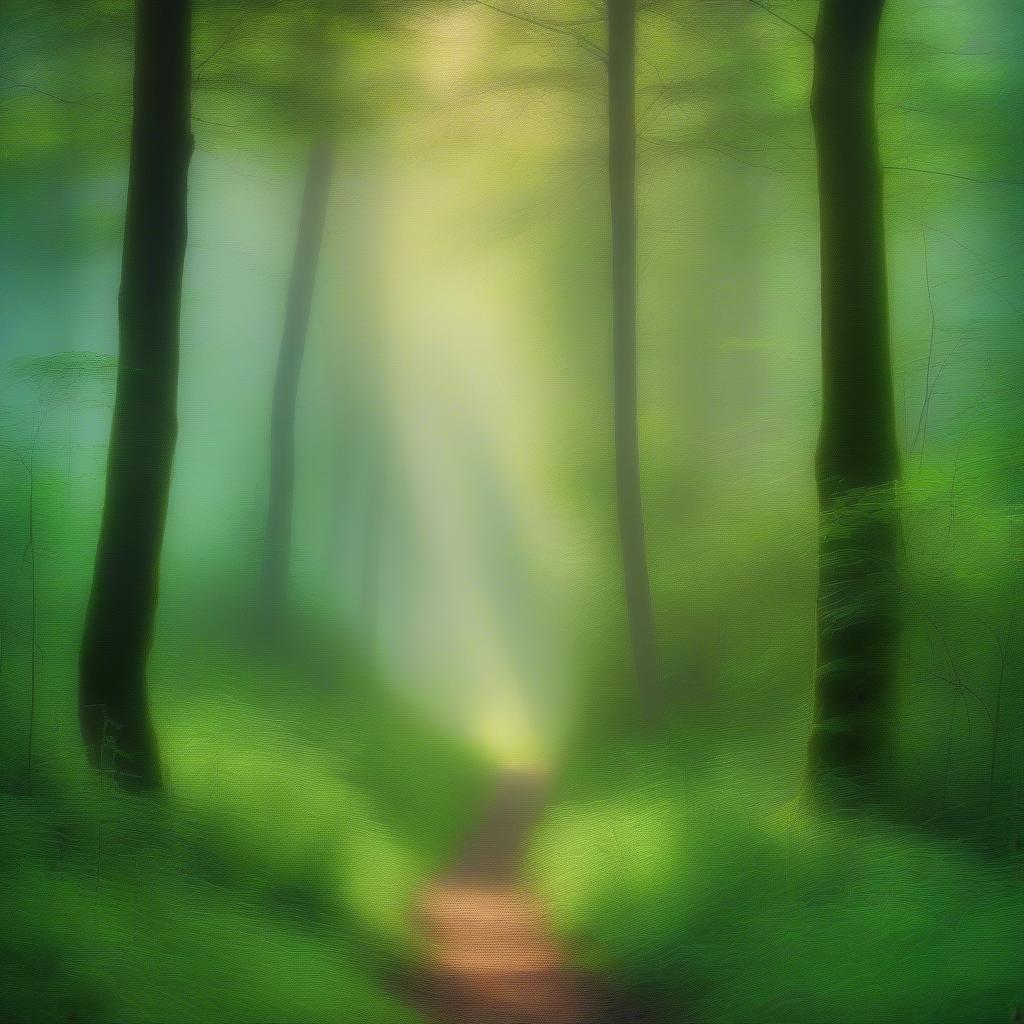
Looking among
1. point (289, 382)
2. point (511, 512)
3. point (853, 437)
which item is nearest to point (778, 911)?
point (853, 437)

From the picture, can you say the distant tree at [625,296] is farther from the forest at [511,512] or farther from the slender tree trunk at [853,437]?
the slender tree trunk at [853,437]

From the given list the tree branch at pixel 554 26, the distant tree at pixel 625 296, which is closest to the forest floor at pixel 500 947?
the distant tree at pixel 625 296

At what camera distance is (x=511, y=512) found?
4.86 meters

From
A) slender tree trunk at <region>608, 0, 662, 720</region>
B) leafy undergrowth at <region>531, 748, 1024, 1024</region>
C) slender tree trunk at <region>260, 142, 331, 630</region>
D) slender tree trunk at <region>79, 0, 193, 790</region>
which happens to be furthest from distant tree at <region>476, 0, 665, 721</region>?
slender tree trunk at <region>79, 0, 193, 790</region>

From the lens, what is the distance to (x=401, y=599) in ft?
15.5

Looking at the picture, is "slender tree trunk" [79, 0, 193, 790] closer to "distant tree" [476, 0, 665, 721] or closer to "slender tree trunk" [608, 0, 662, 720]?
"distant tree" [476, 0, 665, 721]

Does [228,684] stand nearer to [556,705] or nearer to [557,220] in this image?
[556,705]

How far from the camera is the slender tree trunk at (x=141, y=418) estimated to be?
3707 mm

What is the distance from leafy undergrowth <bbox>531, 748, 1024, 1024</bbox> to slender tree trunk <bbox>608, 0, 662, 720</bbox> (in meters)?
0.92

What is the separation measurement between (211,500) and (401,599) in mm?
1183

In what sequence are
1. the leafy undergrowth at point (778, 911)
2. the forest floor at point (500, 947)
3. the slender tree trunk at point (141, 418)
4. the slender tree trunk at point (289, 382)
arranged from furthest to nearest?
the slender tree trunk at point (289, 382) < the slender tree trunk at point (141, 418) < the forest floor at point (500, 947) < the leafy undergrowth at point (778, 911)

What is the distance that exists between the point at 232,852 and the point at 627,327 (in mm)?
3543

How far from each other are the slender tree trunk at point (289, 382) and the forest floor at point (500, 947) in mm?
1653

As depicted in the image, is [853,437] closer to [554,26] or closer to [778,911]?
[778,911]
